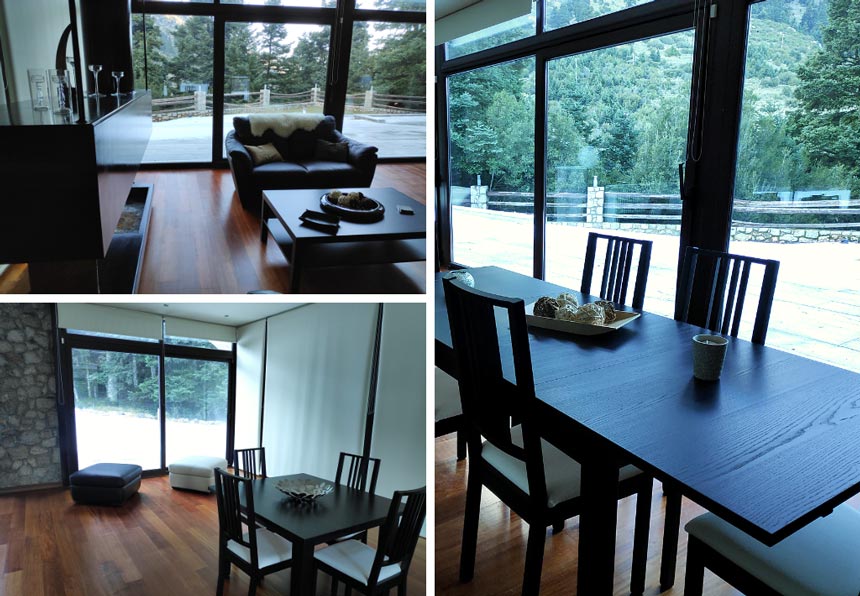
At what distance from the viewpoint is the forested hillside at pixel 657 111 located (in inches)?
123

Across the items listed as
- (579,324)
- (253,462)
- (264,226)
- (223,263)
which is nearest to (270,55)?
(264,226)

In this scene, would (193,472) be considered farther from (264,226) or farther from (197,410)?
(264,226)

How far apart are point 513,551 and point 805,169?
240 cm

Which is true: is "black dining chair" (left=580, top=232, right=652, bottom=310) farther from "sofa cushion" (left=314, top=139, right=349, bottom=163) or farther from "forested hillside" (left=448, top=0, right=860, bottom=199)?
"sofa cushion" (left=314, top=139, right=349, bottom=163)

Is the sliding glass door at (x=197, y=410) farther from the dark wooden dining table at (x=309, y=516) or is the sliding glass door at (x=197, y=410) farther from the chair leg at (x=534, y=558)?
the chair leg at (x=534, y=558)

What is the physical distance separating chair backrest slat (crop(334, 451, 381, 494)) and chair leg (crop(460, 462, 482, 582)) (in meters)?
0.63

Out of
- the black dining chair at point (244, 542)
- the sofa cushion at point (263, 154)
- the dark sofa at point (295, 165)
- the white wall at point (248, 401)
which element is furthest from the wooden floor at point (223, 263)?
the black dining chair at point (244, 542)

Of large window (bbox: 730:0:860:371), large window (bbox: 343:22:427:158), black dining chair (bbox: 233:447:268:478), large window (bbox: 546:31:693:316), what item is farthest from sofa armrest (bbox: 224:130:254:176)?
large window (bbox: 730:0:860:371)

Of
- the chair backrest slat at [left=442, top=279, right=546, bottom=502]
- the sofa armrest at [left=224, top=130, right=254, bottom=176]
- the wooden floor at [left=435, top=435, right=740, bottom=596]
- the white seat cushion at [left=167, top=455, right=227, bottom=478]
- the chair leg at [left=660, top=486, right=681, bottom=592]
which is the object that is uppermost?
the sofa armrest at [left=224, top=130, right=254, bottom=176]

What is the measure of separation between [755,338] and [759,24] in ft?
6.36

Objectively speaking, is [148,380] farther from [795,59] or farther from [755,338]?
[795,59]

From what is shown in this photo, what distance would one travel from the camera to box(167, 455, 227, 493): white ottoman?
287cm

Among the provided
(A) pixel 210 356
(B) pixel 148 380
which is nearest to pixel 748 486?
(A) pixel 210 356

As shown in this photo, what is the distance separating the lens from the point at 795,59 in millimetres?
3240
